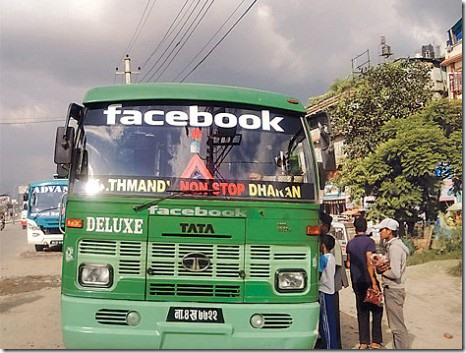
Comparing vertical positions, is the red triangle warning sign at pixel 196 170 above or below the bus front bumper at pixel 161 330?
above

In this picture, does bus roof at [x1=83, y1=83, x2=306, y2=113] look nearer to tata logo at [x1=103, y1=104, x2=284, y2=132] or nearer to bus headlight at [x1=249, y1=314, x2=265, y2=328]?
tata logo at [x1=103, y1=104, x2=284, y2=132]

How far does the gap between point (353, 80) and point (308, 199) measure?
548 inches

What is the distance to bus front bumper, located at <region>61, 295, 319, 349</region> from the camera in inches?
158

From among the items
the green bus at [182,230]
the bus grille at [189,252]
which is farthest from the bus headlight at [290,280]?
the bus grille at [189,252]

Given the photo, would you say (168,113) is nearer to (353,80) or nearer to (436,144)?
(436,144)

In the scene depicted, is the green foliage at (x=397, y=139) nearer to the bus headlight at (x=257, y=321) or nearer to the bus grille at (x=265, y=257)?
the bus grille at (x=265, y=257)

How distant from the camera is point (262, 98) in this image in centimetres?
487

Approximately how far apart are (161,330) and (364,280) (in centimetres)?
277

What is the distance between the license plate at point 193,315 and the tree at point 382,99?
13385mm

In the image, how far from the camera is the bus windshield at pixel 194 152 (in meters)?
4.40

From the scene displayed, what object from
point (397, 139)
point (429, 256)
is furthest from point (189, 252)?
point (397, 139)

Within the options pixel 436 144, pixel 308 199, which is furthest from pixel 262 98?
pixel 436 144

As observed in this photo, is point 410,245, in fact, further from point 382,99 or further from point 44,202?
point 44,202

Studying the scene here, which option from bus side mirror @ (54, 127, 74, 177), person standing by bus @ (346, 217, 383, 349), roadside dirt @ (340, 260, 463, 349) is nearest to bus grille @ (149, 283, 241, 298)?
bus side mirror @ (54, 127, 74, 177)
